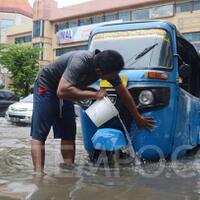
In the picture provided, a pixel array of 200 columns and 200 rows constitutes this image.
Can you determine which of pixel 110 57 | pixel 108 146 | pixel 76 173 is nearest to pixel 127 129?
pixel 108 146

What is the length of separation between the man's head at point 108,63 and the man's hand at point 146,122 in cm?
87

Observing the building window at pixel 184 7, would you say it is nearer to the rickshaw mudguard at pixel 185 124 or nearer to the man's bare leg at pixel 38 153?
the rickshaw mudguard at pixel 185 124

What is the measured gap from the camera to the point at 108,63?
14.4 ft

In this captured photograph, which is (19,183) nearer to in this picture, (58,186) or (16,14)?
(58,186)

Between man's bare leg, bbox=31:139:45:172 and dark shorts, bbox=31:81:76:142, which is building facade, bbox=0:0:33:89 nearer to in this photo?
dark shorts, bbox=31:81:76:142

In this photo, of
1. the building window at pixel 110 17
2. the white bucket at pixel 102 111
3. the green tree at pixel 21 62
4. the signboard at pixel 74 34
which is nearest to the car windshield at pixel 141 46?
the white bucket at pixel 102 111

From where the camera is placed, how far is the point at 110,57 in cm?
441

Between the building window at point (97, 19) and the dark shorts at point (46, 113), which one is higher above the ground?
the building window at point (97, 19)

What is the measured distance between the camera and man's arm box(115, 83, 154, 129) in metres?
4.86

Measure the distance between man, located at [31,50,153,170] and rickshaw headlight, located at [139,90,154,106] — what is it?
197mm

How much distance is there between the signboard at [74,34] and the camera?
53.2m

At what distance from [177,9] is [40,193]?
142 feet

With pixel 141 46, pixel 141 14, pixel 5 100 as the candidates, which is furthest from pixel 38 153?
pixel 141 14

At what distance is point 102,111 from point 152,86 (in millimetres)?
821
